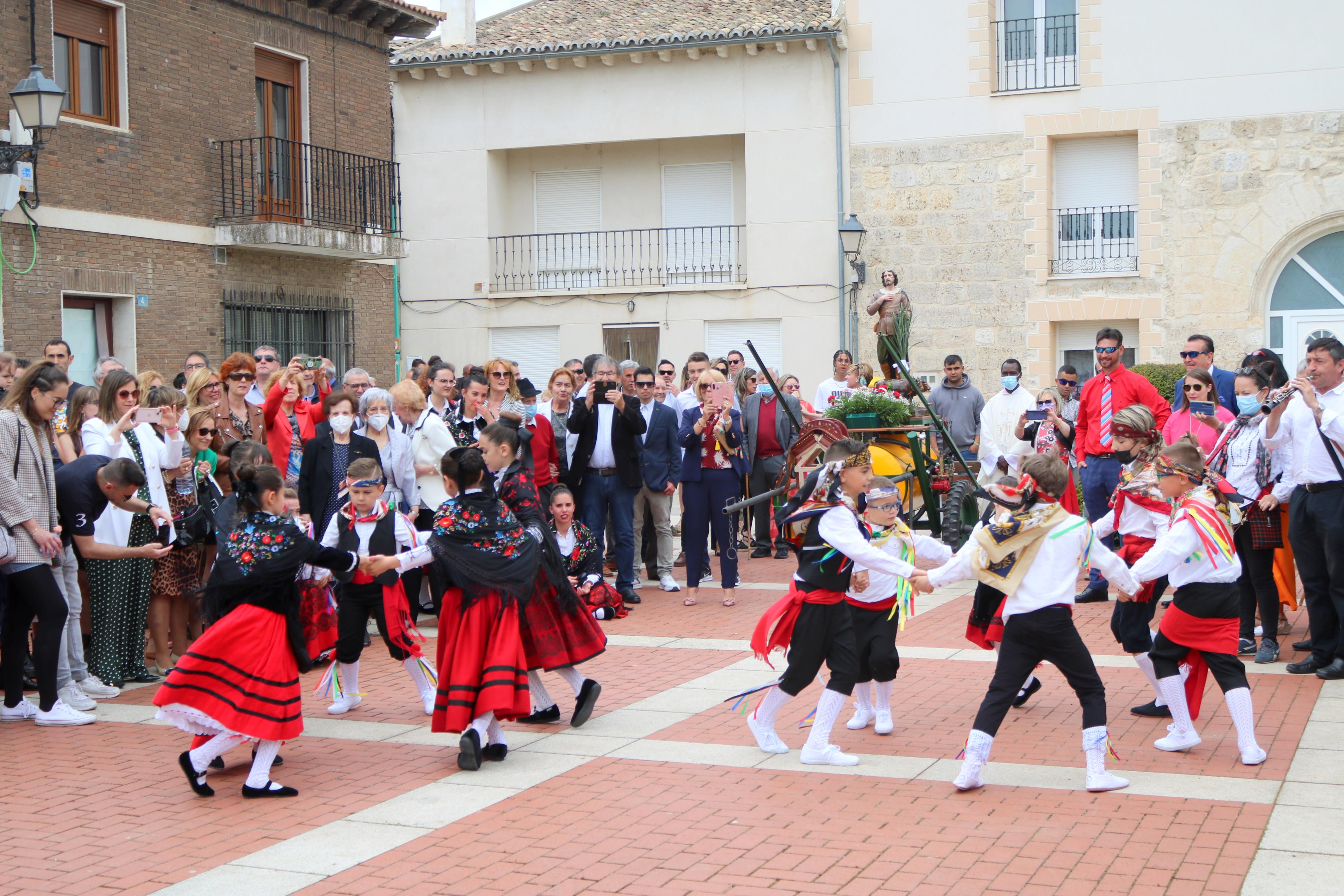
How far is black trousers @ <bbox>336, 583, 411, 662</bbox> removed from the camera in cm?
708

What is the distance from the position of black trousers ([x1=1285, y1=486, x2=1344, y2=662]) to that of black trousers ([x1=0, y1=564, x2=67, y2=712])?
23.8 ft

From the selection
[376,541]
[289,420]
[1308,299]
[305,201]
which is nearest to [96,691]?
[376,541]

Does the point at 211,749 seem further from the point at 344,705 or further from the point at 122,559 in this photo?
the point at 122,559

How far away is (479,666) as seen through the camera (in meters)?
6.28

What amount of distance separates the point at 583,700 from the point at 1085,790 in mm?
2615

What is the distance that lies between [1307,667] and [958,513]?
15.9ft

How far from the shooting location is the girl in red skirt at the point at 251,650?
5914mm

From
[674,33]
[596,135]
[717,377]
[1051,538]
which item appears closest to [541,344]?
[596,135]

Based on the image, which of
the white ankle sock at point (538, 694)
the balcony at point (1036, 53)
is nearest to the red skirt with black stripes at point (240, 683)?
the white ankle sock at point (538, 694)

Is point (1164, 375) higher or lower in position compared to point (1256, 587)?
higher

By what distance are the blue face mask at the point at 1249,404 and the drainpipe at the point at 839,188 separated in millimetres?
14561

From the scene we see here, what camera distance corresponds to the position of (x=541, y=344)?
26734 mm

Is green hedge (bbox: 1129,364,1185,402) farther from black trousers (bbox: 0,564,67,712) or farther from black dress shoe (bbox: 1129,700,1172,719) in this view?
black trousers (bbox: 0,564,67,712)

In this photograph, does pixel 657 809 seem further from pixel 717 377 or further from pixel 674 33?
pixel 674 33
